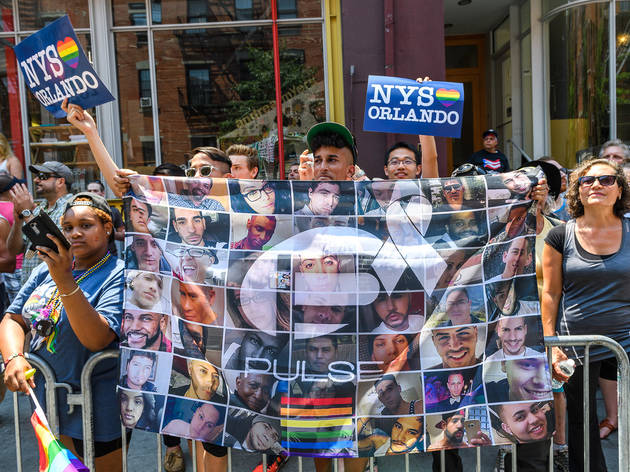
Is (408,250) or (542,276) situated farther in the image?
(542,276)

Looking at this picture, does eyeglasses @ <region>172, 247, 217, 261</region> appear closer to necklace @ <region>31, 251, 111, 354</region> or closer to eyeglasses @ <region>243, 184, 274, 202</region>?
eyeglasses @ <region>243, 184, 274, 202</region>

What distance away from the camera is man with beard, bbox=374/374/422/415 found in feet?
8.79

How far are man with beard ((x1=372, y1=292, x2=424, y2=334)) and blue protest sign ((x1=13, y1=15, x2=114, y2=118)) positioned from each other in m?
1.94

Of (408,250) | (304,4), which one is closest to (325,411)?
(408,250)

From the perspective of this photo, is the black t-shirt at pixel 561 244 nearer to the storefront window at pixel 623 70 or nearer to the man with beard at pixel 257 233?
the man with beard at pixel 257 233

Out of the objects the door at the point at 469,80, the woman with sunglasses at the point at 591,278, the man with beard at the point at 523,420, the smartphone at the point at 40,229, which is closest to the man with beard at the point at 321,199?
the smartphone at the point at 40,229

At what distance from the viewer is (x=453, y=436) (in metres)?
2.68

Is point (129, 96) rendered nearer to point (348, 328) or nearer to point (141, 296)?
point (141, 296)

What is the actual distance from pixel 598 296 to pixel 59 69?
11.4 feet

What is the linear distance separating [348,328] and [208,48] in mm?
6423

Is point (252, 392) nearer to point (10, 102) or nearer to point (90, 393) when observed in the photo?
point (90, 393)

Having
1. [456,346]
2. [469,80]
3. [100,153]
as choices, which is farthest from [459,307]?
[469,80]

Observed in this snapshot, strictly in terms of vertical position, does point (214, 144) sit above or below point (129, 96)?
below

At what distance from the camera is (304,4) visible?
773cm
